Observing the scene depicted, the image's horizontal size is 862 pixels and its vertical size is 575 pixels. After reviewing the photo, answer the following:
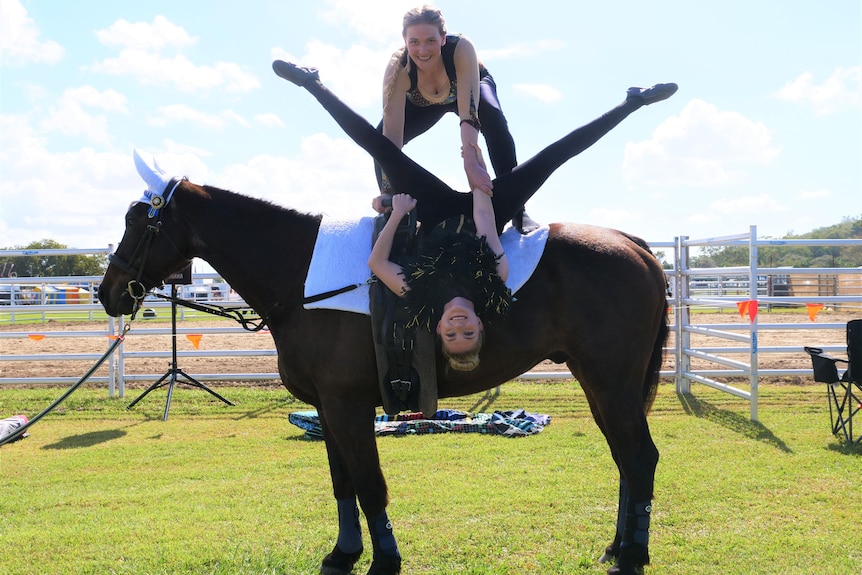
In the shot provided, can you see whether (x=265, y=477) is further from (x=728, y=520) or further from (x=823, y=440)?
(x=823, y=440)

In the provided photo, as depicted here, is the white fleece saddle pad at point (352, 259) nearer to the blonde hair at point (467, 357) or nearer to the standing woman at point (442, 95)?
the standing woman at point (442, 95)

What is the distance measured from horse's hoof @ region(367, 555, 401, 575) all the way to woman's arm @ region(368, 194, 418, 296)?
4.52 ft

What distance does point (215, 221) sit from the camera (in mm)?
3357

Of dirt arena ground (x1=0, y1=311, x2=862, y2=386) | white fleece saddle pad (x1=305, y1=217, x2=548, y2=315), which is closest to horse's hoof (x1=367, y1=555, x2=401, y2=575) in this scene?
white fleece saddle pad (x1=305, y1=217, x2=548, y2=315)

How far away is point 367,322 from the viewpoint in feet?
10.0

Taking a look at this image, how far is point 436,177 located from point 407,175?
16 centimetres

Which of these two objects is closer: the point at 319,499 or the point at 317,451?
the point at 319,499

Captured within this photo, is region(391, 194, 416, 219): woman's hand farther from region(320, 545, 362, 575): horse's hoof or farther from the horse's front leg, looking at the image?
region(320, 545, 362, 575): horse's hoof

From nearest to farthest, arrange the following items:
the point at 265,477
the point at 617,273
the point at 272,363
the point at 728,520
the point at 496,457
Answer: the point at 617,273
the point at 728,520
the point at 265,477
the point at 496,457
the point at 272,363

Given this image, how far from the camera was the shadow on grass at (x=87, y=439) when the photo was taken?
6.59m

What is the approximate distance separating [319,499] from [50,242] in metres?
60.2

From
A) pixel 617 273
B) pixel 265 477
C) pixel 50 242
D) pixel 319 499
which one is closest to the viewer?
pixel 617 273

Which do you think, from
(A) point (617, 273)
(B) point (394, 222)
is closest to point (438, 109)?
(B) point (394, 222)

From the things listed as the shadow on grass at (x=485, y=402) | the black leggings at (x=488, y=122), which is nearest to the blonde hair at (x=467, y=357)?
the black leggings at (x=488, y=122)
